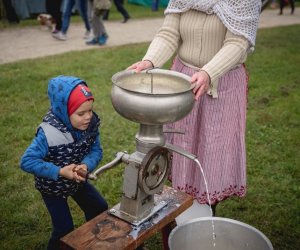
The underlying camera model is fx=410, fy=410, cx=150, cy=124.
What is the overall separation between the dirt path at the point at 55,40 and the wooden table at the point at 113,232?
585 centimetres

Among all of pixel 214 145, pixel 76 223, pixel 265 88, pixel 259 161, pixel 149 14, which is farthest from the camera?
pixel 149 14

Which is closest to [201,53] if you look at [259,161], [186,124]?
[186,124]

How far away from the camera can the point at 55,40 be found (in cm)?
889

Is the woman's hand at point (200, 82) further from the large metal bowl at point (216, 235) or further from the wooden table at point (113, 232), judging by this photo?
the large metal bowl at point (216, 235)

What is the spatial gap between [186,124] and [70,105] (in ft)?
2.58

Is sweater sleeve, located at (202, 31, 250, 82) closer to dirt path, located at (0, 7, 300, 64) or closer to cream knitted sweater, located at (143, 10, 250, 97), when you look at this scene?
cream knitted sweater, located at (143, 10, 250, 97)

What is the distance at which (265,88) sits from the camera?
6.12 m

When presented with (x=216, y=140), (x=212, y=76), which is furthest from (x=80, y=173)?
(x=216, y=140)

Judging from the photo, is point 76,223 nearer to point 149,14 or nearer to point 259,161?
point 259,161

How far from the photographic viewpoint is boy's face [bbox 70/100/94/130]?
2.06m

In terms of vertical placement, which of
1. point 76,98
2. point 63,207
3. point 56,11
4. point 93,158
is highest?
point 76,98

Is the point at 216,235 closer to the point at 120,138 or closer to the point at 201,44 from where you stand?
the point at 201,44

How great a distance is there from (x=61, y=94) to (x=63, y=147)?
28 cm

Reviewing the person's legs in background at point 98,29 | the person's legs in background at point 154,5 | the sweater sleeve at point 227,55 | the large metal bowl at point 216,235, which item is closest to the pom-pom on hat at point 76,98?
the sweater sleeve at point 227,55
